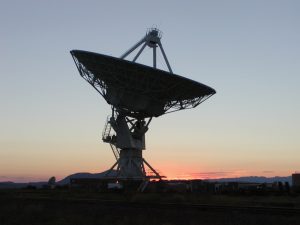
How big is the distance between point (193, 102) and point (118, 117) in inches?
373

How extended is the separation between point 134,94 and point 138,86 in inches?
72.0

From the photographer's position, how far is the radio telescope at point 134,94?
53.5 m

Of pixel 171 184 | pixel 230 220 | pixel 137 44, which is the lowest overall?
pixel 230 220

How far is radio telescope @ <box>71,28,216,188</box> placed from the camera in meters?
53.5

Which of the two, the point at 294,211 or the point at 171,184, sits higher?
the point at 171,184

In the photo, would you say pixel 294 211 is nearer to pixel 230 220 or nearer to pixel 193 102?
pixel 230 220

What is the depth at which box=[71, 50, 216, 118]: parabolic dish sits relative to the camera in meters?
53.0

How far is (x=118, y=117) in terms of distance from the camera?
60.5 m

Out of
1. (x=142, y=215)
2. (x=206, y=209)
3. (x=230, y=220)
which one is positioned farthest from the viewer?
(x=206, y=209)

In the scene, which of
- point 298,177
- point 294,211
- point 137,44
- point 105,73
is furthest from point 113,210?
point 298,177

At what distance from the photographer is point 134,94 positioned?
5750cm

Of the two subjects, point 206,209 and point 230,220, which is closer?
point 230,220

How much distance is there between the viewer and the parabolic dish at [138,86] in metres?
53.0

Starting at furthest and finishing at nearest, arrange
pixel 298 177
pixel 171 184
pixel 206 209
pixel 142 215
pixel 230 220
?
1. pixel 298 177
2. pixel 171 184
3. pixel 206 209
4. pixel 142 215
5. pixel 230 220
